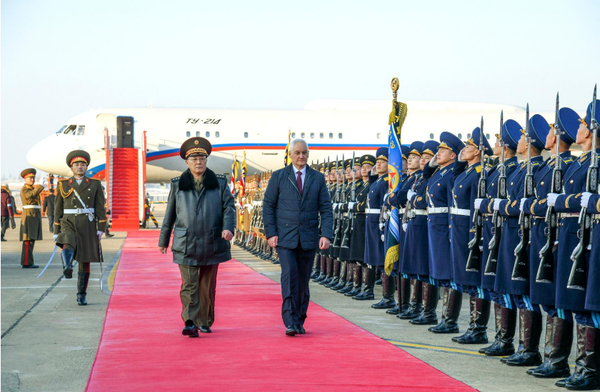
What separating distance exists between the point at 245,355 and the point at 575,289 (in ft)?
7.65

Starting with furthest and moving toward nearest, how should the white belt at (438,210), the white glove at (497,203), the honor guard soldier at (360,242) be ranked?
the honor guard soldier at (360,242), the white belt at (438,210), the white glove at (497,203)

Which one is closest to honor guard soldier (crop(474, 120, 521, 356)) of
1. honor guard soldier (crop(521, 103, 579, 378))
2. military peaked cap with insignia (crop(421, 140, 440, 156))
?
honor guard soldier (crop(521, 103, 579, 378))

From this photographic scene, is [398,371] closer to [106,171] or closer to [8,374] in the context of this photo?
[8,374]

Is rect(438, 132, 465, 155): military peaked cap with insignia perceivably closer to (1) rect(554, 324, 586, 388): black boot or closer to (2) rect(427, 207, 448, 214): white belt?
(2) rect(427, 207, 448, 214): white belt

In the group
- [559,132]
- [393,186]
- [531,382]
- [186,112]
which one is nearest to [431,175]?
[393,186]

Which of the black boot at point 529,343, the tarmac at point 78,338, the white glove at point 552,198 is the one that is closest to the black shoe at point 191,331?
the tarmac at point 78,338

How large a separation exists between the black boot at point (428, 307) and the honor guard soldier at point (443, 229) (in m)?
0.31

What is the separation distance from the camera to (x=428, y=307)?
7941 millimetres

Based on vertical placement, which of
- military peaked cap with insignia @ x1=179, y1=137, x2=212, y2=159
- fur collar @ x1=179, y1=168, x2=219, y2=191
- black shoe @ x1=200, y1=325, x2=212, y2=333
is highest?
military peaked cap with insignia @ x1=179, y1=137, x2=212, y2=159

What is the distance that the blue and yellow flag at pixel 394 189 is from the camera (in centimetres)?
847

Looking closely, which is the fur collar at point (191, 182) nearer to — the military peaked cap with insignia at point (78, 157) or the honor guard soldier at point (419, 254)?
the honor guard soldier at point (419, 254)

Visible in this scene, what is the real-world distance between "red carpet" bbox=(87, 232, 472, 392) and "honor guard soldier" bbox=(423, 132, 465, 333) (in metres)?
0.78

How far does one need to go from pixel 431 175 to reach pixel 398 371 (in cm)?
282

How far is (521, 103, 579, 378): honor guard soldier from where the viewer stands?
17.9 ft
